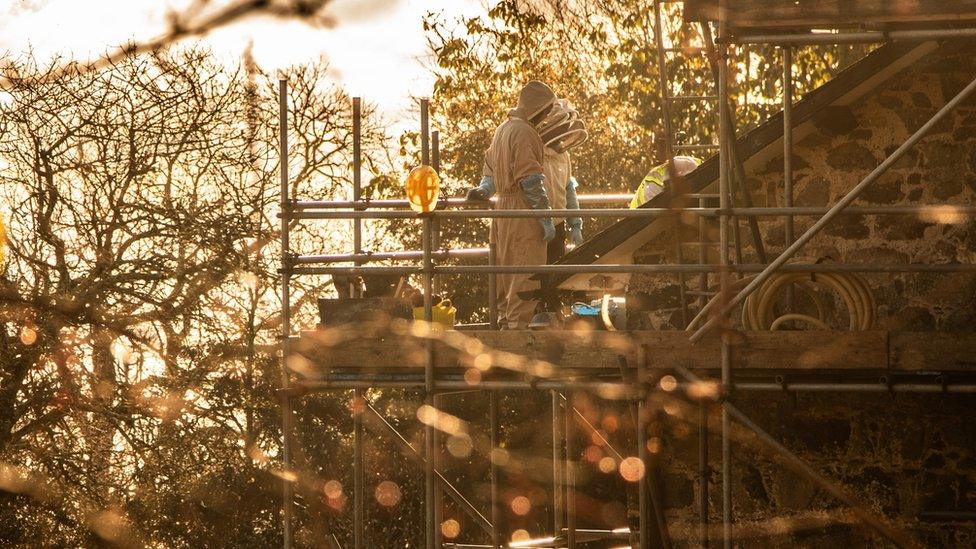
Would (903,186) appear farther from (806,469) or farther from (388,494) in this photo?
(388,494)

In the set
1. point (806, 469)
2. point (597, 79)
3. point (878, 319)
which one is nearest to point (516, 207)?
point (878, 319)

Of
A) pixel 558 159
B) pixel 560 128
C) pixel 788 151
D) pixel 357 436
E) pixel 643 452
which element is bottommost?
pixel 643 452

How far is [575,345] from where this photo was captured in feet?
28.8

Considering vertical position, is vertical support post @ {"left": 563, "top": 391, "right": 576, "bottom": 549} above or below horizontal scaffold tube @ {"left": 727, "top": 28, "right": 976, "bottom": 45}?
below

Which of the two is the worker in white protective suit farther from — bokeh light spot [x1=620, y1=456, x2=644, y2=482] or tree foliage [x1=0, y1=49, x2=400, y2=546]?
tree foliage [x1=0, y1=49, x2=400, y2=546]

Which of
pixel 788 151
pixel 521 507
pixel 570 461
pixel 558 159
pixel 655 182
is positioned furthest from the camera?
pixel 521 507

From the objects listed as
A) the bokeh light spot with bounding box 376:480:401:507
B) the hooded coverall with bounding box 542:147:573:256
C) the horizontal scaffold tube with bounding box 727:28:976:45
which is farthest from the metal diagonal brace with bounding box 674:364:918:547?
the bokeh light spot with bounding box 376:480:401:507

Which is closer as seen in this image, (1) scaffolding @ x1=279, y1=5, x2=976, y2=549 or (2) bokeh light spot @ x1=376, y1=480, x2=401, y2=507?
(1) scaffolding @ x1=279, y1=5, x2=976, y2=549

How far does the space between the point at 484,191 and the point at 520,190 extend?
242 millimetres

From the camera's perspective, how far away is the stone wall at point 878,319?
931cm

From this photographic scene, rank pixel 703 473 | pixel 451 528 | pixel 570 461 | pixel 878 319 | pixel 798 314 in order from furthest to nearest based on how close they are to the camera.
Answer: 1. pixel 451 528
2. pixel 570 461
3. pixel 878 319
4. pixel 703 473
5. pixel 798 314

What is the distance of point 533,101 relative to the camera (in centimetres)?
1040

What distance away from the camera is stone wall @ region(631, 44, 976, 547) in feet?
30.6

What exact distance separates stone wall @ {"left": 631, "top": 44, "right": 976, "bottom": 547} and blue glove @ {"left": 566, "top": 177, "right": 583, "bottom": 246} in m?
0.66
